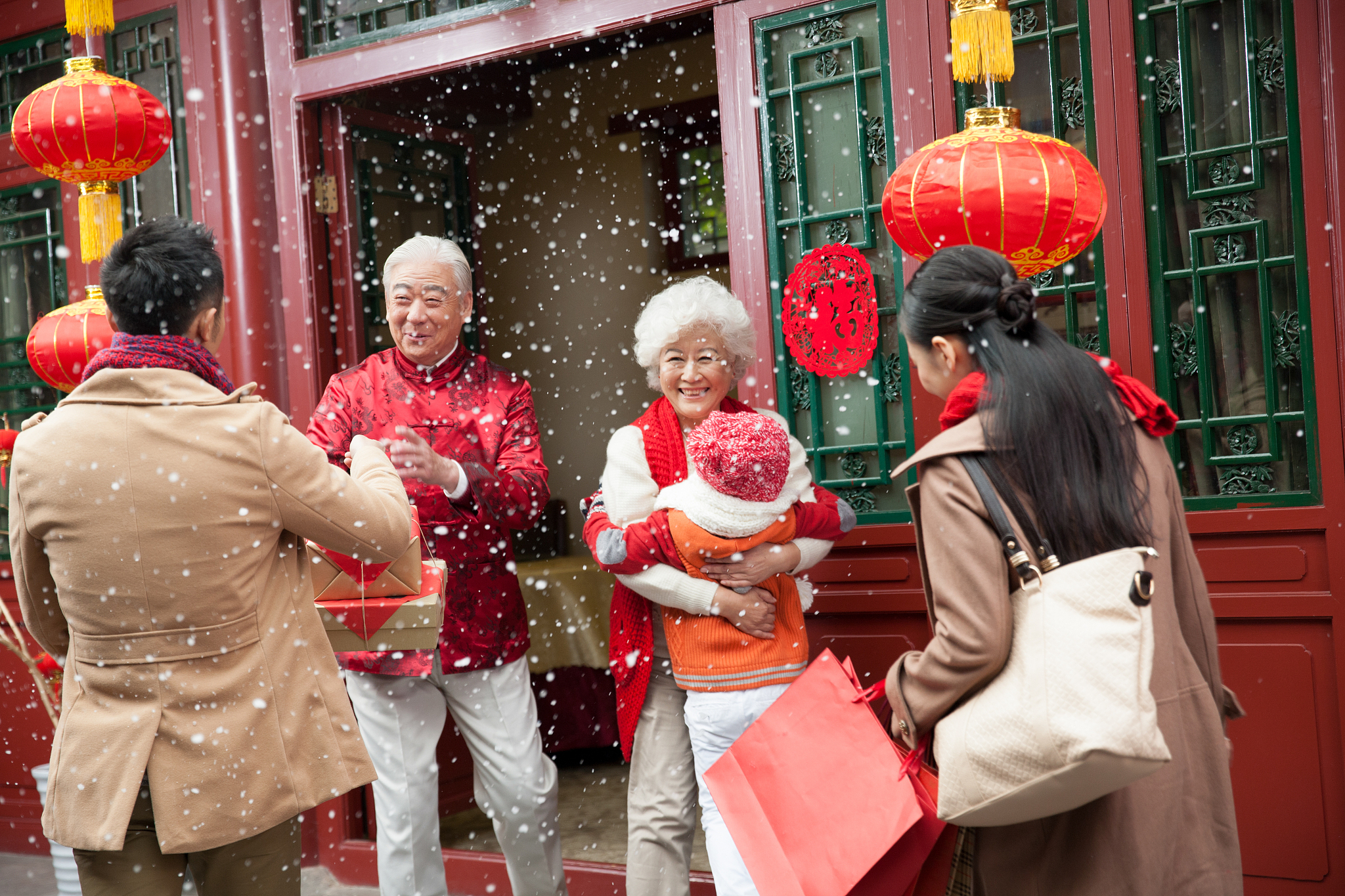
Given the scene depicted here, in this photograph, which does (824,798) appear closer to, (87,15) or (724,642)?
(724,642)

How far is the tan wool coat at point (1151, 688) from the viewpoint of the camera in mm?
1530

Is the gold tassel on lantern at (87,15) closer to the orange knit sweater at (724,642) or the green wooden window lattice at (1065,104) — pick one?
the orange knit sweater at (724,642)

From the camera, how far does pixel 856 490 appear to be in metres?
2.91

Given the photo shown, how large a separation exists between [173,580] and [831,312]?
178 cm

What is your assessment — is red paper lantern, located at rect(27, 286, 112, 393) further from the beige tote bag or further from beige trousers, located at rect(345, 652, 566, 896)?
the beige tote bag

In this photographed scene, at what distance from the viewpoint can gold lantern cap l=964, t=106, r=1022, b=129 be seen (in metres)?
2.15

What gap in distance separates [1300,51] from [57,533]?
8.92 feet

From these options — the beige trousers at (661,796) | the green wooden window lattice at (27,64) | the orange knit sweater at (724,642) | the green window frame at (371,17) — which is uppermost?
the green wooden window lattice at (27,64)

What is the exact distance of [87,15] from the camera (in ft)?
10.1

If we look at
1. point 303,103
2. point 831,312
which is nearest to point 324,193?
point 303,103

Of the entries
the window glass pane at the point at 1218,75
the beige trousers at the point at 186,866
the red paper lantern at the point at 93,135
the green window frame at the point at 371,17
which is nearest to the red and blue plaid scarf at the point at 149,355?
the beige trousers at the point at 186,866

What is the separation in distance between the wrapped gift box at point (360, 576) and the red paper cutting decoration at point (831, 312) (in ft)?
3.96

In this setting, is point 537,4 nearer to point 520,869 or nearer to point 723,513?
point 723,513

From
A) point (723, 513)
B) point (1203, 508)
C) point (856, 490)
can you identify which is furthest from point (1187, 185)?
point (723, 513)
